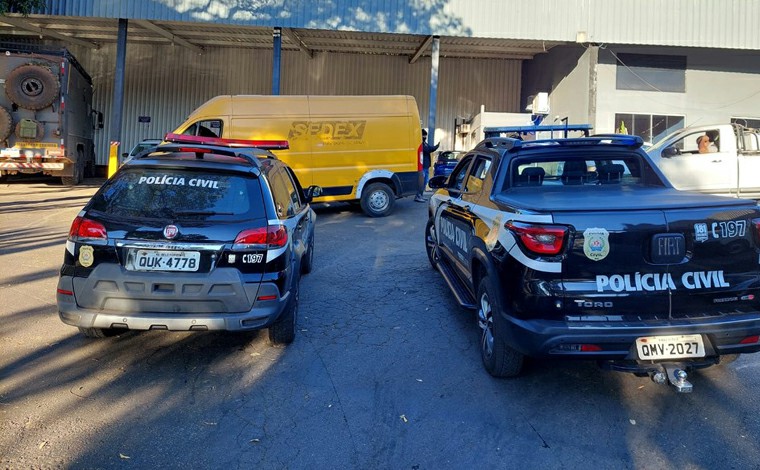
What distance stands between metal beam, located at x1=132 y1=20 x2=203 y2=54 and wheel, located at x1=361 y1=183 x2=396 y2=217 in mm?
10442

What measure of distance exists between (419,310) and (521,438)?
94.2 inches

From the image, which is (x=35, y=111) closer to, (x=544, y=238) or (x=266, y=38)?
(x=266, y=38)

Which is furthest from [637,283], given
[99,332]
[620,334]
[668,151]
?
[668,151]

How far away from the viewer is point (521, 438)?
10.5 feet

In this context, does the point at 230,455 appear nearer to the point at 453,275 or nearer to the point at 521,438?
the point at 521,438

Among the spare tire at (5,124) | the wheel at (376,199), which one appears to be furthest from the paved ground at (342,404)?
the spare tire at (5,124)

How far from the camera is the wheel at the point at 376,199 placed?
1164cm

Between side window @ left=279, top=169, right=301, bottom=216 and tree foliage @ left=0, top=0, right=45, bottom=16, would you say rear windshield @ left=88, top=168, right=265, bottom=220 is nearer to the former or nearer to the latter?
side window @ left=279, top=169, right=301, bottom=216

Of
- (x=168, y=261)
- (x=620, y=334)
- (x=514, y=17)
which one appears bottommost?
(x=620, y=334)

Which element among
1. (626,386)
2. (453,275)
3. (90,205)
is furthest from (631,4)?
(90,205)

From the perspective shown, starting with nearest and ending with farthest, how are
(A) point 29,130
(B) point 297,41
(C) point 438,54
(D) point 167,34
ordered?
(A) point 29,130 → (C) point 438,54 → (D) point 167,34 → (B) point 297,41

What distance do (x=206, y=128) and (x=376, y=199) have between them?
151 inches

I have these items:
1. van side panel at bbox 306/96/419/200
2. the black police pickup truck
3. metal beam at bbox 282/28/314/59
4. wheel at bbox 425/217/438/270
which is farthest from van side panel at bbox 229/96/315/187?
the black police pickup truck

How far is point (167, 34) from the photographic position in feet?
62.5
